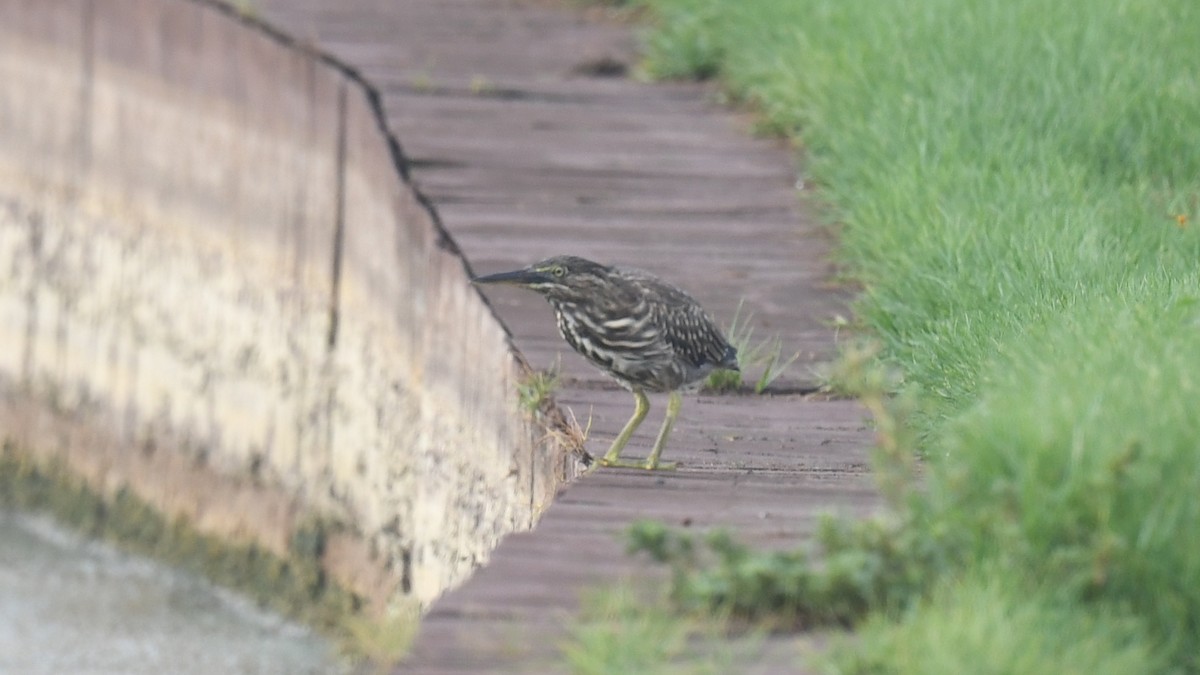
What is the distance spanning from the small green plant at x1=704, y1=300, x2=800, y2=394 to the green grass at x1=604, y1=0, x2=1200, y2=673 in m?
0.31

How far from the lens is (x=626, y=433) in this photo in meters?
5.52

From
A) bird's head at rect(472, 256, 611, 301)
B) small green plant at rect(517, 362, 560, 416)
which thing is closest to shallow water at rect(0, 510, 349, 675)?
small green plant at rect(517, 362, 560, 416)

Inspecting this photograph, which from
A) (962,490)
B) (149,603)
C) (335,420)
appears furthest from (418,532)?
(962,490)

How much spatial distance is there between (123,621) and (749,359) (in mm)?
3953

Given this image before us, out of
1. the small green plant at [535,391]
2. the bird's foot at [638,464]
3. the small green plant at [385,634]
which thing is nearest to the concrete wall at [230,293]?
the small green plant at [385,634]

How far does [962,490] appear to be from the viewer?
394 cm

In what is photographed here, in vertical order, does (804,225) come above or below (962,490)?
below

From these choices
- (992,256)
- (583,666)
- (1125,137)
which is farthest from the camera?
(1125,137)

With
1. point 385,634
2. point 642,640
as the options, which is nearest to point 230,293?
point 385,634

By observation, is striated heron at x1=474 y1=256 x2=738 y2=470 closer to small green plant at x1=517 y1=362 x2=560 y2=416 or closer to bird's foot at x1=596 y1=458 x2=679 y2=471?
bird's foot at x1=596 y1=458 x2=679 y2=471

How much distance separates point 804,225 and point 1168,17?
176 cm

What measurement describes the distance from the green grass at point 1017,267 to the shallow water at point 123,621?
10.1 ft

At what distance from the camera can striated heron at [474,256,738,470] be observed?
18.0 ft

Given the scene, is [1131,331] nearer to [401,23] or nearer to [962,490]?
[962,490]
